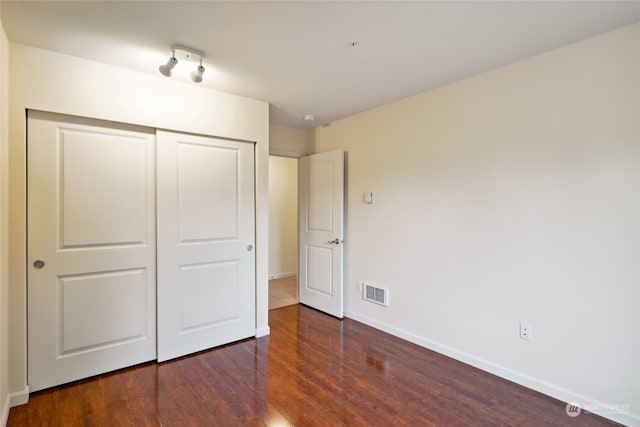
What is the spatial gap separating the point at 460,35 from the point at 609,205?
4.60 ft

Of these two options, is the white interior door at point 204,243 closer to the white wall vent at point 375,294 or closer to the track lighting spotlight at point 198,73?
the track lighting spotlight at point 198,73

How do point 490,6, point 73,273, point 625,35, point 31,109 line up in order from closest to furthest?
1. point 490,6
2. point 625,35
3. point 31,109
4. point 73,273

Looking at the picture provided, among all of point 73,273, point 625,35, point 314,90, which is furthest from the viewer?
point 314,90

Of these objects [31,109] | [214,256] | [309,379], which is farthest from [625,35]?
[31,109]

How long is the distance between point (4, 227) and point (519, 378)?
359cm

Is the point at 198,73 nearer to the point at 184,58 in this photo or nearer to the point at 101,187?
the point at 184,58

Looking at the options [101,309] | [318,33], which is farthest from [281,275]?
[318,33]

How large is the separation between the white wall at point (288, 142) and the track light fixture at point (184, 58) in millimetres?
1729

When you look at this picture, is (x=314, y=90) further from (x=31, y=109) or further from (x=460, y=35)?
(x=31, y=109)

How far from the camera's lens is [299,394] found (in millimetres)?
Answer: 2184

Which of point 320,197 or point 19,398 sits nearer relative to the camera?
point 19,398

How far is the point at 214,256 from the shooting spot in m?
2.89

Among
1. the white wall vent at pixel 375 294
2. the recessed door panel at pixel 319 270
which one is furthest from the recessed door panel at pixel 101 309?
the white wall vent at pixel 375 294

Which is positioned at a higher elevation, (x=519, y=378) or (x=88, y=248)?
(x=88, y=248)
